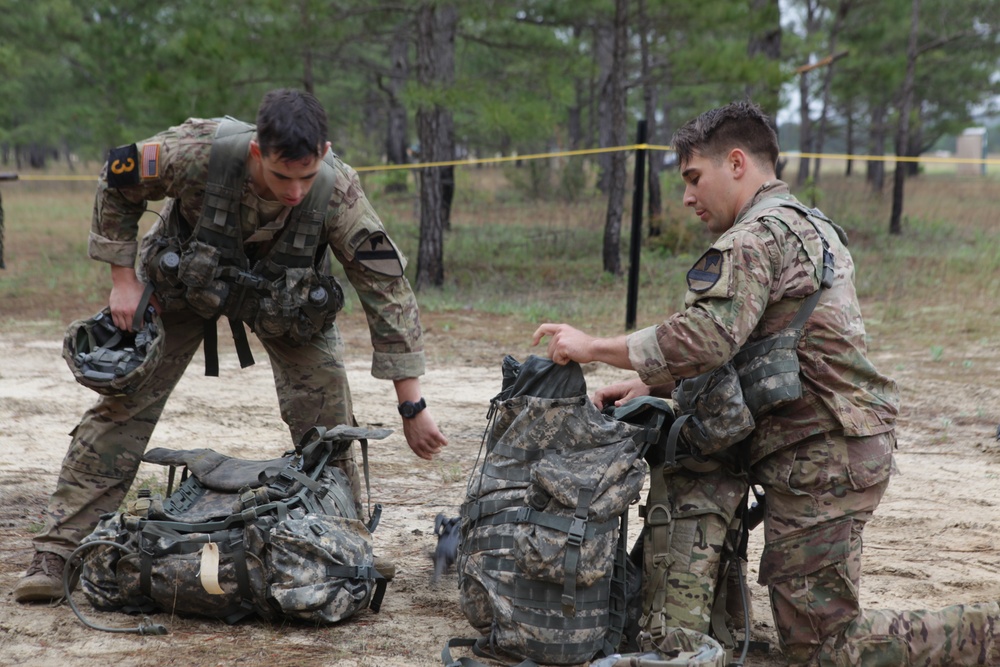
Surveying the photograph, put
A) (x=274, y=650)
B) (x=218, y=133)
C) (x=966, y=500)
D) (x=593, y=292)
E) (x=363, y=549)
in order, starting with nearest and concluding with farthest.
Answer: (x=274, y=650) → (x=363, y=549) → (x=218, y=133) → (x=966, y=500) → (x=593, y=292)

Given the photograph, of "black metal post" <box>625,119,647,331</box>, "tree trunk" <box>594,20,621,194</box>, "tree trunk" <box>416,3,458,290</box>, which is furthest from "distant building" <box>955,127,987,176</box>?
"black metal post" <box>625,119,647,331</box>

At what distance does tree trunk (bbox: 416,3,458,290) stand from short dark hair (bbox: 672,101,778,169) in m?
7.91

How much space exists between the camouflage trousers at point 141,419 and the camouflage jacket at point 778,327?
4.87 ft

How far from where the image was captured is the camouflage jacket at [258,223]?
359cm

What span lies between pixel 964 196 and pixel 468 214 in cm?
1260

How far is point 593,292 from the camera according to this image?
11633 mm

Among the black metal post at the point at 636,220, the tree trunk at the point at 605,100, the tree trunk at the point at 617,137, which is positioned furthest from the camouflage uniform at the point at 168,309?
the tree trunk at the point at 605,100

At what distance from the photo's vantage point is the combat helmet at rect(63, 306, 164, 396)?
3.51 m

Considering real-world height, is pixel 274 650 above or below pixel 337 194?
below

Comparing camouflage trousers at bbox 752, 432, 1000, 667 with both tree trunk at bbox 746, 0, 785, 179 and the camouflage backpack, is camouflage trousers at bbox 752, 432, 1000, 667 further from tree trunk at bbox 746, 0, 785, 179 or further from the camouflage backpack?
tree trunk at bbox 746, 0, 785, 179

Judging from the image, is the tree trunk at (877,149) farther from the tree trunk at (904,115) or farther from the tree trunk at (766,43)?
the tree trunk at (766,43)

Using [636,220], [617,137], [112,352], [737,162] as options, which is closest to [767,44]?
[617,137]

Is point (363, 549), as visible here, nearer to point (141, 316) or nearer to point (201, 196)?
point (141, 316)

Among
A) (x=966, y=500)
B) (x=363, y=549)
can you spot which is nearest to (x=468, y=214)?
(x=966, y=500)
